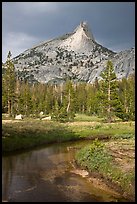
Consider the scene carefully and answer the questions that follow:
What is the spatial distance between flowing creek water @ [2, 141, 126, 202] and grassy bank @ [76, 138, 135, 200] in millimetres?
816

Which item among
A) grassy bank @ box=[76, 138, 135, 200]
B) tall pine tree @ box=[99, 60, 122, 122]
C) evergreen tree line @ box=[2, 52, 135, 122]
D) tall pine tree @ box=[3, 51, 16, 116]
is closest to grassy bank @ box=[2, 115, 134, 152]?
grassy bank @ box=[76, 138, 135, 200]

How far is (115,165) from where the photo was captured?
70.2ft

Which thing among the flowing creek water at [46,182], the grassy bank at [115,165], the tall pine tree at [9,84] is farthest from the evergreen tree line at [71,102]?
the grassy bank at [115,165]

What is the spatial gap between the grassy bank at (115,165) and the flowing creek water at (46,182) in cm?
82

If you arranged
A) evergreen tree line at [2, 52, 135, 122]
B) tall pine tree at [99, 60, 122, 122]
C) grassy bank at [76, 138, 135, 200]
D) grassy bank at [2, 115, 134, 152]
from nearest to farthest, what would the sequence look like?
grassy bank at [76, 138, 135, 200] → grassy bank at [2, 115, 134, 152] → tall pine tree at [99, 60, 122, 122] → evergreen tree line at [2, 52, 135, 122]

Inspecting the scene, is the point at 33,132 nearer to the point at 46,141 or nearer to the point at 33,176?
the point at 46,141

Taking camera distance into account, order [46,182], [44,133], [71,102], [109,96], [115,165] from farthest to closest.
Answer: [71,102] → [109,96] → [44,133] → [115,165] → [46,182]

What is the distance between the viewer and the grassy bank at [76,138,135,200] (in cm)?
1811

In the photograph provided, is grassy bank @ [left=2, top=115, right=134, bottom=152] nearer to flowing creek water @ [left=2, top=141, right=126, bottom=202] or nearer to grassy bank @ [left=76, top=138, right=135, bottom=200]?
flowing creek water @ [left=2, top=141, right=126, bottom=202]

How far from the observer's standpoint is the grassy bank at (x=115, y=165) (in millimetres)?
18108

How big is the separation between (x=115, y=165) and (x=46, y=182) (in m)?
5.23

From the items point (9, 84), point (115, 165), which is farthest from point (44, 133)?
point (9, 84)

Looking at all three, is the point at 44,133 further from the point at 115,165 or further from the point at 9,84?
the point at 9,84

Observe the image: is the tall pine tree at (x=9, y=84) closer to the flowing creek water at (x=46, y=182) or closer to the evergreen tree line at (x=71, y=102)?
the evergreen tree line at (x=71, y=102)
